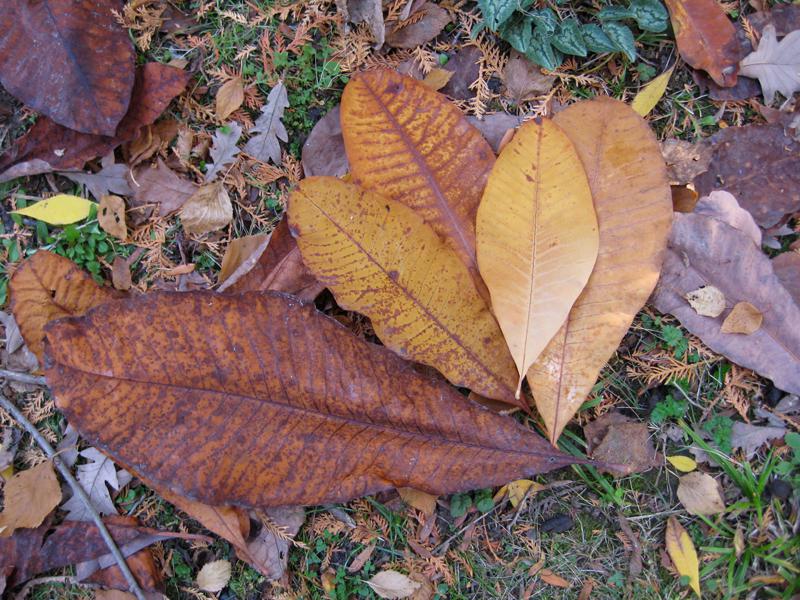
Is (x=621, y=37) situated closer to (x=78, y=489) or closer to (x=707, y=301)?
(x=707, y=301)

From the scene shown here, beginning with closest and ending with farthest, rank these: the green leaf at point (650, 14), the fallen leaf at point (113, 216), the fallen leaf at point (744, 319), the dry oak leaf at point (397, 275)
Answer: the dry oak leaf at point (397, 275)
the fallen leaf at point (744, 319)
the green leaf at point (650, 14)
the fallen leaf at point (113, 216)

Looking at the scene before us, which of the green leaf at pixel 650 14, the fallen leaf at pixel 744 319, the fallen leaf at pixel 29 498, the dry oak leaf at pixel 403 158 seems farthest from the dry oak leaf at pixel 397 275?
the fallen leaf at pixel 29 498

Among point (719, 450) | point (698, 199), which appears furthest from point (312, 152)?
point (719, 450)

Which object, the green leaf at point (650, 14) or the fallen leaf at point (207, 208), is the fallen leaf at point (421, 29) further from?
the fallen leaf at point (207, 208)

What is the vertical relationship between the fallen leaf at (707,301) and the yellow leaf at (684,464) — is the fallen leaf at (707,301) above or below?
above

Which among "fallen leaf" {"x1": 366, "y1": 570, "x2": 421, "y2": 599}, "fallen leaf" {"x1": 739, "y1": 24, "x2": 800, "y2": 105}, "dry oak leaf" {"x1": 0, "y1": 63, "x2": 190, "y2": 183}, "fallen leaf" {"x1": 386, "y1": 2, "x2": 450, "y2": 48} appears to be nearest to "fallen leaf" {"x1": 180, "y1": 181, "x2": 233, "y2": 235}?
"dry oak leaf" {"x1": 0, "y1": 63, "x2": 190, "y2": 183}

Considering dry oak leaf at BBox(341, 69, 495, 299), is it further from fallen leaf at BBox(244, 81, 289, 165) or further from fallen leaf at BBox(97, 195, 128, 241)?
fallen leaf at BBox(97, 195, 128, 241)

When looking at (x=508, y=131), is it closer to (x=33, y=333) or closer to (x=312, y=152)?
(x=312, y=152)
